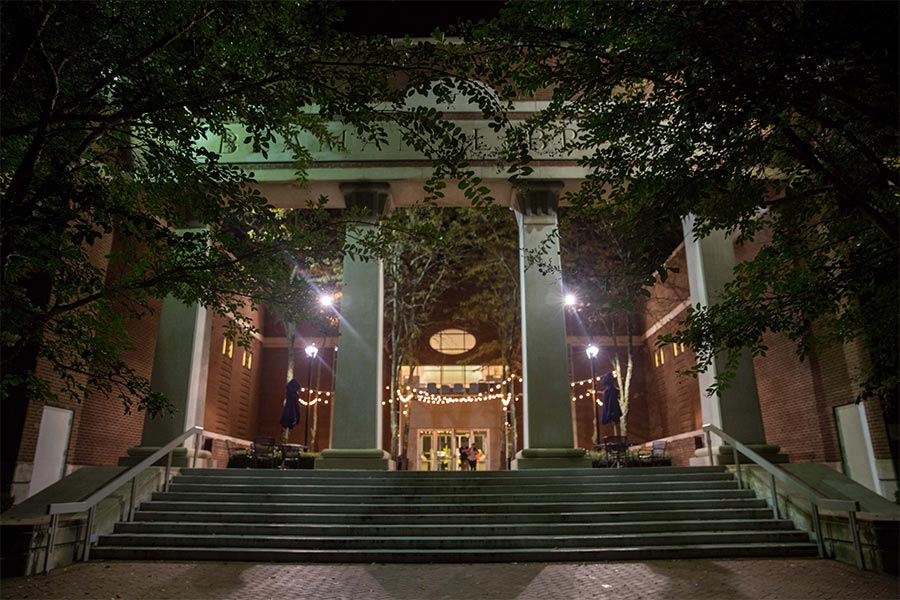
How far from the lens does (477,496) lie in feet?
32.7

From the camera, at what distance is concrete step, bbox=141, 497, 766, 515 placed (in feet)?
31.4

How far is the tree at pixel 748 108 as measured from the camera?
4.40 meters

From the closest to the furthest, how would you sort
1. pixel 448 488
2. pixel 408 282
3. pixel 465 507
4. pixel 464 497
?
pixel 465 507
pixel 464 497
pixel 448 488
pixel 408 282

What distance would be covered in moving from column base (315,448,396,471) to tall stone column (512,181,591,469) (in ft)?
10.3

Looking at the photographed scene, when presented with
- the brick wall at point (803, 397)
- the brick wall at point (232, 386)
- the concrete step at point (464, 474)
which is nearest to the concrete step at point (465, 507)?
the concrete step at point (464, 474)

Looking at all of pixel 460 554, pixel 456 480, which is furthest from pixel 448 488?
pixel 460 554

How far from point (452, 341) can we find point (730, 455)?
57.9 feet

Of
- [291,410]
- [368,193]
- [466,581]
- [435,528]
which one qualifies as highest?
[368,193]

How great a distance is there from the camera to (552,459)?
12969 millimetres

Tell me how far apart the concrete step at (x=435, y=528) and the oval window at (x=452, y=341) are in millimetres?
19493

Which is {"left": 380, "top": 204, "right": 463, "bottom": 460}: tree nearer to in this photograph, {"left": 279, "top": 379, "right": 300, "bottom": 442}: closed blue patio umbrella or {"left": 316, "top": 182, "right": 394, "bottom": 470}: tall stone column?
{"left": 316, "top": 182, "right": 394, "bottom": 470}: tall stone column

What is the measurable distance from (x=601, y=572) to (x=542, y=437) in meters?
6.02

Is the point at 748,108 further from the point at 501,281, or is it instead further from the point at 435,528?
the point at 501,281

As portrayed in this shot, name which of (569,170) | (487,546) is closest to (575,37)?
(487,546)
